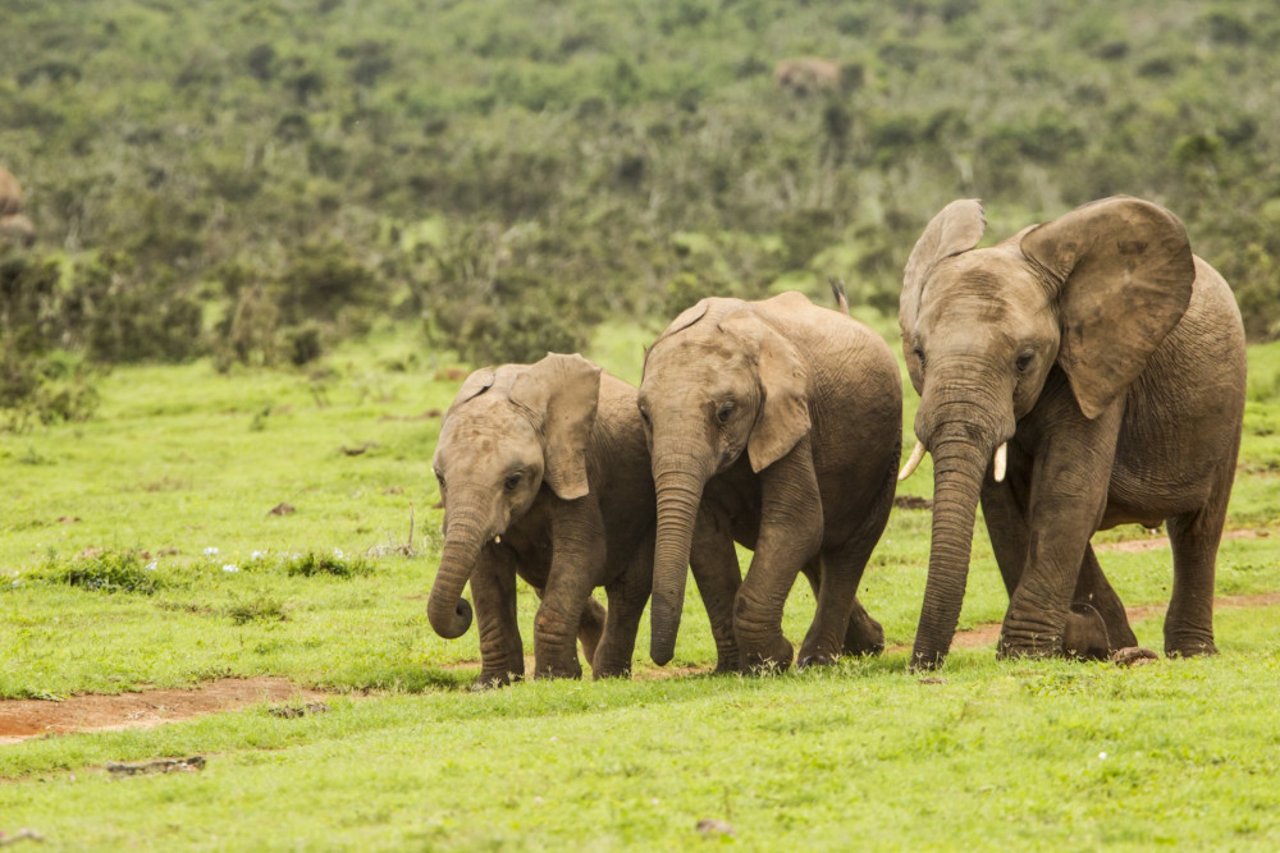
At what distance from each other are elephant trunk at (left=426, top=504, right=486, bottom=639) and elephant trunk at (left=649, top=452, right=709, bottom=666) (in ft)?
3.40

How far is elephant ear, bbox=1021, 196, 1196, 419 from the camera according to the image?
998cm

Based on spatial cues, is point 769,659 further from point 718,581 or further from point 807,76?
point 807,76

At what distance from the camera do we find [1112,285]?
33.2ft

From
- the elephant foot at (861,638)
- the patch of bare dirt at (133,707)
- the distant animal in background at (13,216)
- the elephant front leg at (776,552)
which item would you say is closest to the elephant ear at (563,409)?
the elephant front leg at (776,552)

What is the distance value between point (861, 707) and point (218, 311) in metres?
29.0

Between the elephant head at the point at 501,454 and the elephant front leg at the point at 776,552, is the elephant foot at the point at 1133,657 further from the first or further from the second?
the elephant head at the point at 501,454

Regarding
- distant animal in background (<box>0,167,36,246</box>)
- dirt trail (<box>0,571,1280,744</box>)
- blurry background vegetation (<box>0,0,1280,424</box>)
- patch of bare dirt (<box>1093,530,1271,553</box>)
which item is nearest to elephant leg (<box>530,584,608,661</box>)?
dirt trail (<box>0,571,1280,744</box>)

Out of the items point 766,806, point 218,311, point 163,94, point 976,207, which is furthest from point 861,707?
point 163,94

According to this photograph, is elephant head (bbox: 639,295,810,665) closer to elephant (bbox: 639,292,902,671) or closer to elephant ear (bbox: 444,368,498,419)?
elephant (bbox: 639,292,902,671)

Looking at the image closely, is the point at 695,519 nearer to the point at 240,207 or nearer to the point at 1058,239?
the point at 1058,239

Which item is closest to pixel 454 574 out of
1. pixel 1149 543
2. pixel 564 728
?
pixel 564 728

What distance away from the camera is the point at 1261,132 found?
157ft

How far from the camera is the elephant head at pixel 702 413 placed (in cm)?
980

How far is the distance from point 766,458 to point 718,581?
39.0 inches
